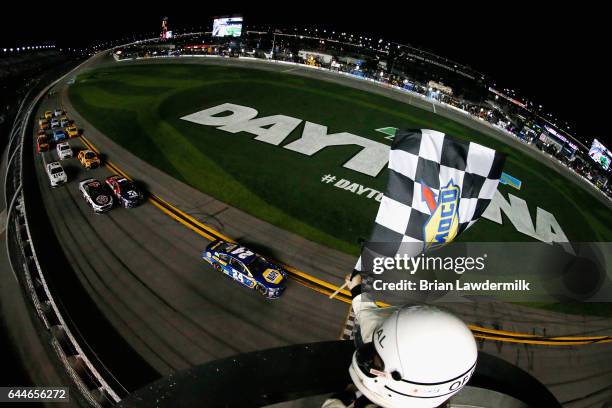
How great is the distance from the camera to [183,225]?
17.4m

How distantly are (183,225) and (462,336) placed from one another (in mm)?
16688

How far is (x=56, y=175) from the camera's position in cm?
1991

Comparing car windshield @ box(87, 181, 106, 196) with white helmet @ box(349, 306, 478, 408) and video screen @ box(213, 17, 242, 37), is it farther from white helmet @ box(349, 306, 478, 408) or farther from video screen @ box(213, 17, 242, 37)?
video screen @ box(213, 17, 242, 37)

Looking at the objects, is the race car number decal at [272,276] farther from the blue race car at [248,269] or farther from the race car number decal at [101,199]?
the race car number decal at [101,199]

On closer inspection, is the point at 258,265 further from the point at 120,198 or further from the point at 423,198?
the point at 120,198

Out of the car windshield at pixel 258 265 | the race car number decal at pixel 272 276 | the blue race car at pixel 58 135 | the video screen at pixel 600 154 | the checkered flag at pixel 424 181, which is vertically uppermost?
the checkered flag at pixel 424 181

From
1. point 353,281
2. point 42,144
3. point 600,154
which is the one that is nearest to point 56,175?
point 42,144

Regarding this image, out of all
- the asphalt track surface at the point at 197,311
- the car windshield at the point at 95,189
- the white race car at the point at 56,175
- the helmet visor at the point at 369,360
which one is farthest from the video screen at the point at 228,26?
the helmet visor at the point at 369,360

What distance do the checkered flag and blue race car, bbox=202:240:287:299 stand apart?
27.6ft

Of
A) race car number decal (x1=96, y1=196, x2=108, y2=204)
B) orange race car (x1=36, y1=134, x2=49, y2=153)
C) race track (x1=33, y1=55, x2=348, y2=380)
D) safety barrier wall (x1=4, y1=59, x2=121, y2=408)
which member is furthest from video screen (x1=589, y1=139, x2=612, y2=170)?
orange race car (x1=36, y1=134, x2=49, y2=153)

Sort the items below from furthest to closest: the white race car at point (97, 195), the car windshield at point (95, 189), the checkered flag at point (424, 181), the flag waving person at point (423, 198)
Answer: the car windshield at point (95, 189)
the white race car at point (97, 195)
the checkered flag at point (424, 181)
the flag waving person at point (423, 198)

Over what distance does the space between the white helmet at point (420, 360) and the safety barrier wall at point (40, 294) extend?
9113 millimetres

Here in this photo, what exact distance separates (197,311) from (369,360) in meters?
11.4

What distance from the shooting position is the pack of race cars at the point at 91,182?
1809 cm
